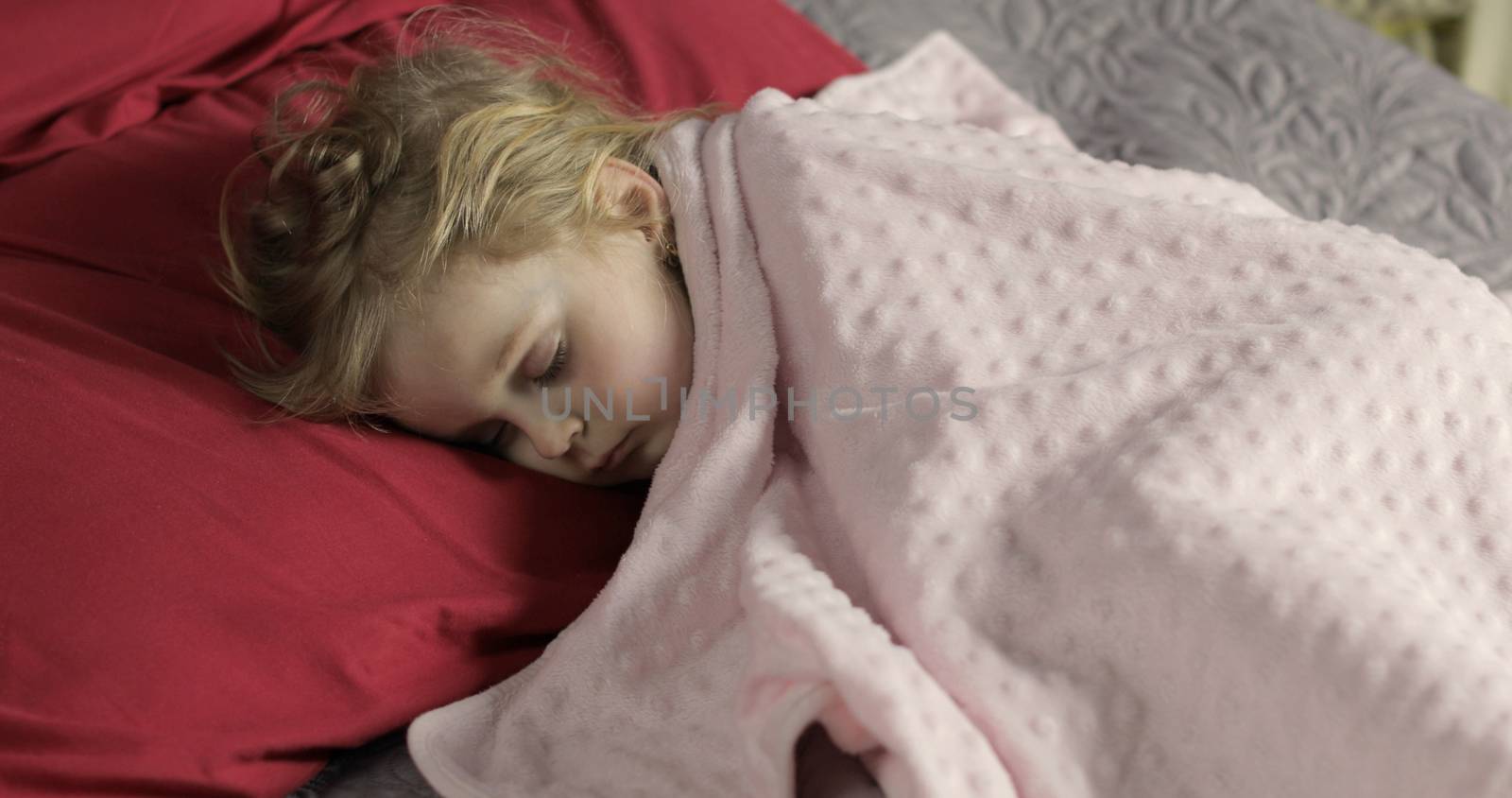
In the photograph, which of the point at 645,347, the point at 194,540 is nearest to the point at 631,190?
the point at 645,347

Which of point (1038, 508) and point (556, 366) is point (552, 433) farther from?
point (1038, 508)

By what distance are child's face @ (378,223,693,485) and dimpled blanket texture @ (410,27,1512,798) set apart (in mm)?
45

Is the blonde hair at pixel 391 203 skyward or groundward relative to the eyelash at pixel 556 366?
skyward

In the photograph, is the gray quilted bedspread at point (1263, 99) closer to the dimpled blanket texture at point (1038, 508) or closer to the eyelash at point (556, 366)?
the dimpled blanket texture at point (1038, 508)

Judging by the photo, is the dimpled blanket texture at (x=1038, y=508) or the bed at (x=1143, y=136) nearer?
the dimpled blanket texture at (x=1038, y=508)

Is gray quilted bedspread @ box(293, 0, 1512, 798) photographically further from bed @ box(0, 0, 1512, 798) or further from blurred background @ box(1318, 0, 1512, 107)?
blurred background @ box(1318, 0, 1512, 107)

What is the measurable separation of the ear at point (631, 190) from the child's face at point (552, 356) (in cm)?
3

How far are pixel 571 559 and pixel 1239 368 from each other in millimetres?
512

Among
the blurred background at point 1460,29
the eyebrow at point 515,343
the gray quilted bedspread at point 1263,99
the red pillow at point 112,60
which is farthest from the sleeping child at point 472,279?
the blurred background at point 1460,29

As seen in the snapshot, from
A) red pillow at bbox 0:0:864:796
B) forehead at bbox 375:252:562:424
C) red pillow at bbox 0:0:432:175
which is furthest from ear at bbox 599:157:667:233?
red pillow at bbox 0:0:432:175

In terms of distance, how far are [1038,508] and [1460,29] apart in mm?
1637

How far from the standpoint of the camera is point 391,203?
977mm

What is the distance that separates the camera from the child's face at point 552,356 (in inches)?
37.5

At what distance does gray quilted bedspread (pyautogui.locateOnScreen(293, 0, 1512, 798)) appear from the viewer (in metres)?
1.33
